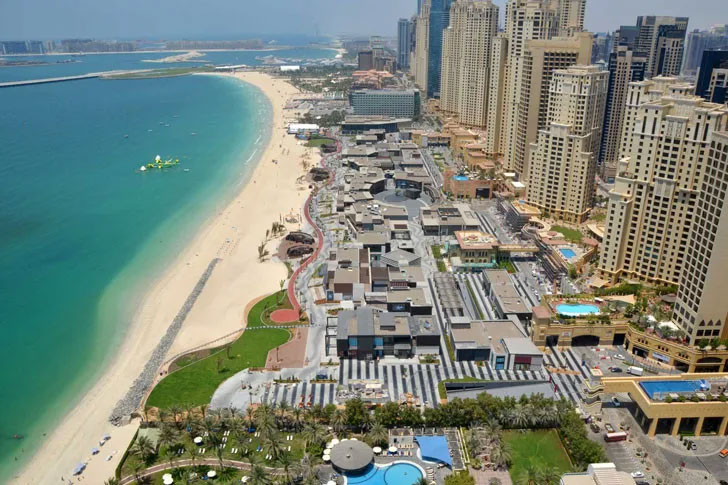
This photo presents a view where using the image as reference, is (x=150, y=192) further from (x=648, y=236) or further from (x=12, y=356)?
(x=648, y=236)

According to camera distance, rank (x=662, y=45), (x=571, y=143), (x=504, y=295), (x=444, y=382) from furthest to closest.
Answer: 1. (x=662, y=45)
2. (x=571, y=143)
3. (x=504, y=295)
4. (x=444, y=382)

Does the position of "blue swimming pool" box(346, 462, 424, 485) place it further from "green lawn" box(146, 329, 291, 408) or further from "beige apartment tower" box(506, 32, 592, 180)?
"beige apartment tower" box(506, 32, 592, 180)

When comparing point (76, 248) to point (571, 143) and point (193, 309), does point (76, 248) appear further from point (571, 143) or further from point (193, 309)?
point (571, 143)

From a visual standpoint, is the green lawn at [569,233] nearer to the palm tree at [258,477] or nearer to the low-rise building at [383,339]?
the low-rise building at [383,339]

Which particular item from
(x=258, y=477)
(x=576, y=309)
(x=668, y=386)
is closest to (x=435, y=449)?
(x=258, y=477)

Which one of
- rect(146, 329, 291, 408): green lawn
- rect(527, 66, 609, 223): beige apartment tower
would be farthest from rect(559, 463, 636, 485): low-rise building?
rect(527, 66, 609, 223): beige apartment tower
